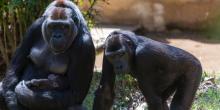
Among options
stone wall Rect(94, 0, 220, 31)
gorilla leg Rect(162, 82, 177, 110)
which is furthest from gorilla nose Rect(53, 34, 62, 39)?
stone wall Rect(94, 0, 220, 31)

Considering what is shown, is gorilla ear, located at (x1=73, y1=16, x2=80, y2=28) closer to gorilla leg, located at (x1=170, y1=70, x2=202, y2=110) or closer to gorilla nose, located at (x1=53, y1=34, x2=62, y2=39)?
gorilla nose, located at (x1=53, y1=34, x2=62, y2=39)

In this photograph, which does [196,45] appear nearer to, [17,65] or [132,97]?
[132,97]

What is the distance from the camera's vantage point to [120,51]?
3.49m

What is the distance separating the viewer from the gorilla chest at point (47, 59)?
3736 mm

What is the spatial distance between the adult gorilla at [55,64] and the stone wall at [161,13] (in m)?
4.68

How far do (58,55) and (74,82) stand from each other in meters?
0.19

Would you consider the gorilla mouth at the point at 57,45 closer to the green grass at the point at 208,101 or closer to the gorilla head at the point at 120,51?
the gorilla head at the point at 120,51

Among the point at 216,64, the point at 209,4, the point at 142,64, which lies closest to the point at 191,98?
the point at 142,64

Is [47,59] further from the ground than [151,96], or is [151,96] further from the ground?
[47,59]

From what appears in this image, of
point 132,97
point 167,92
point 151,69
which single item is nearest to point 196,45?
point 132,97

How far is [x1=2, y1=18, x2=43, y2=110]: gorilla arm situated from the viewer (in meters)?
3.82

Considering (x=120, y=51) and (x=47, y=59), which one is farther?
(x=47, y=59)

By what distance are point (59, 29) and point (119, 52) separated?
15.0 inches

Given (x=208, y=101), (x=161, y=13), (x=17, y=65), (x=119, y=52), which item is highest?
(x=119, y=52)
